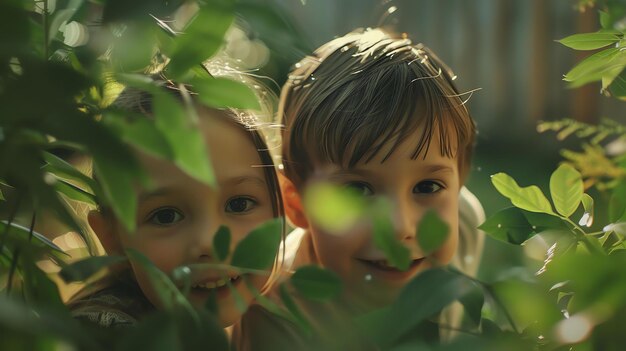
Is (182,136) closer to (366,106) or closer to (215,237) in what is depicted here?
(215,237)

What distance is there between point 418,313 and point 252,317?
2.32 ft

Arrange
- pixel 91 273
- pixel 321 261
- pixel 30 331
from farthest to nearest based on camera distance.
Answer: pixel 321 261
pixel 91 273
pixel 30 331

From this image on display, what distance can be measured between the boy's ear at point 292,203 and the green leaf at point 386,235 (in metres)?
0.80

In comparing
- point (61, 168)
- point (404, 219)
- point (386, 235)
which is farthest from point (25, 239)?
point (404, 219)

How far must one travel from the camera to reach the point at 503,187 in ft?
2.14

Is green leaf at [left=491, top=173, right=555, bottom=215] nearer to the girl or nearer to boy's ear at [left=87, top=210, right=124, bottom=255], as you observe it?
the girl

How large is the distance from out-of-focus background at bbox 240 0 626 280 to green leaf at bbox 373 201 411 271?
4.32 metres

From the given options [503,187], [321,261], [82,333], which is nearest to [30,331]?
[82,333]

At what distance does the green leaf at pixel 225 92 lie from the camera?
0.45 m

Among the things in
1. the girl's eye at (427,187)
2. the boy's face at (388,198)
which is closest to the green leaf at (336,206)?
the boy's face at (388,198)

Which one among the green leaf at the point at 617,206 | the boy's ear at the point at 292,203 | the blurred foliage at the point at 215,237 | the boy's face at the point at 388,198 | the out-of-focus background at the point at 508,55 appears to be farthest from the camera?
the out-of-focus background at the point at 508,55

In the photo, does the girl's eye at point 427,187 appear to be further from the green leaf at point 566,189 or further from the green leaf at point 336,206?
the green leaf at point 336,206

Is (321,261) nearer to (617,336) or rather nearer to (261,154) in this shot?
(261,154)

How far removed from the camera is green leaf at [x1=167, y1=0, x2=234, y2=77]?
0.43m
